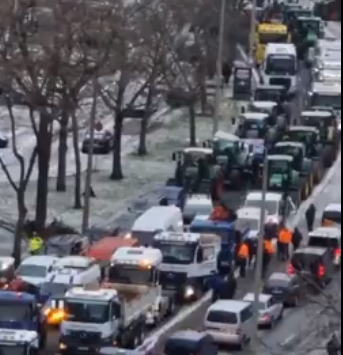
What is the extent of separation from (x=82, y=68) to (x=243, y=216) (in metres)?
5.29

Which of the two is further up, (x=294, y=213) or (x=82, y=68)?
(x=82, y=68)

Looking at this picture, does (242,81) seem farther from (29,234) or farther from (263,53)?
(29,234)

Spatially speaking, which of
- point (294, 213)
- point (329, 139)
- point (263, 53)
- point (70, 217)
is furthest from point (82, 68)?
point (263, 53)

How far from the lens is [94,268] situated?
131 ft

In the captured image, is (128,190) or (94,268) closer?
(94,268)

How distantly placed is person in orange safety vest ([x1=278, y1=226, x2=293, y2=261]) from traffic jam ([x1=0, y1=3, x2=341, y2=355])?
3 cm

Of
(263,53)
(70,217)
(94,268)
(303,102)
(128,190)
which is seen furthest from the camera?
(263,53)

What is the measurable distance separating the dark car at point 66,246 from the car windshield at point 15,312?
722 centimetres

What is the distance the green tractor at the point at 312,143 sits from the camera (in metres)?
58.3

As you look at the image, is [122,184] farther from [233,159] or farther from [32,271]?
[32,271]

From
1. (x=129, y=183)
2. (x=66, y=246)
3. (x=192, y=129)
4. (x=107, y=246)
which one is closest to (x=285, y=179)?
(x=129, y=183)

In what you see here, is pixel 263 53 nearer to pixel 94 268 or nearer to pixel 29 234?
pixel 29 234

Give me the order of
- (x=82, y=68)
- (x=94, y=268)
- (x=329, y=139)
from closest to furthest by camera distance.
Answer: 1. (x=94, y=268)
2. (x=82, y=68)
3. (x=329, y=139)

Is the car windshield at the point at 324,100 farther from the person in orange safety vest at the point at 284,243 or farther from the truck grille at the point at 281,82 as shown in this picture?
the person in orange safety vest at the point at 284,243
